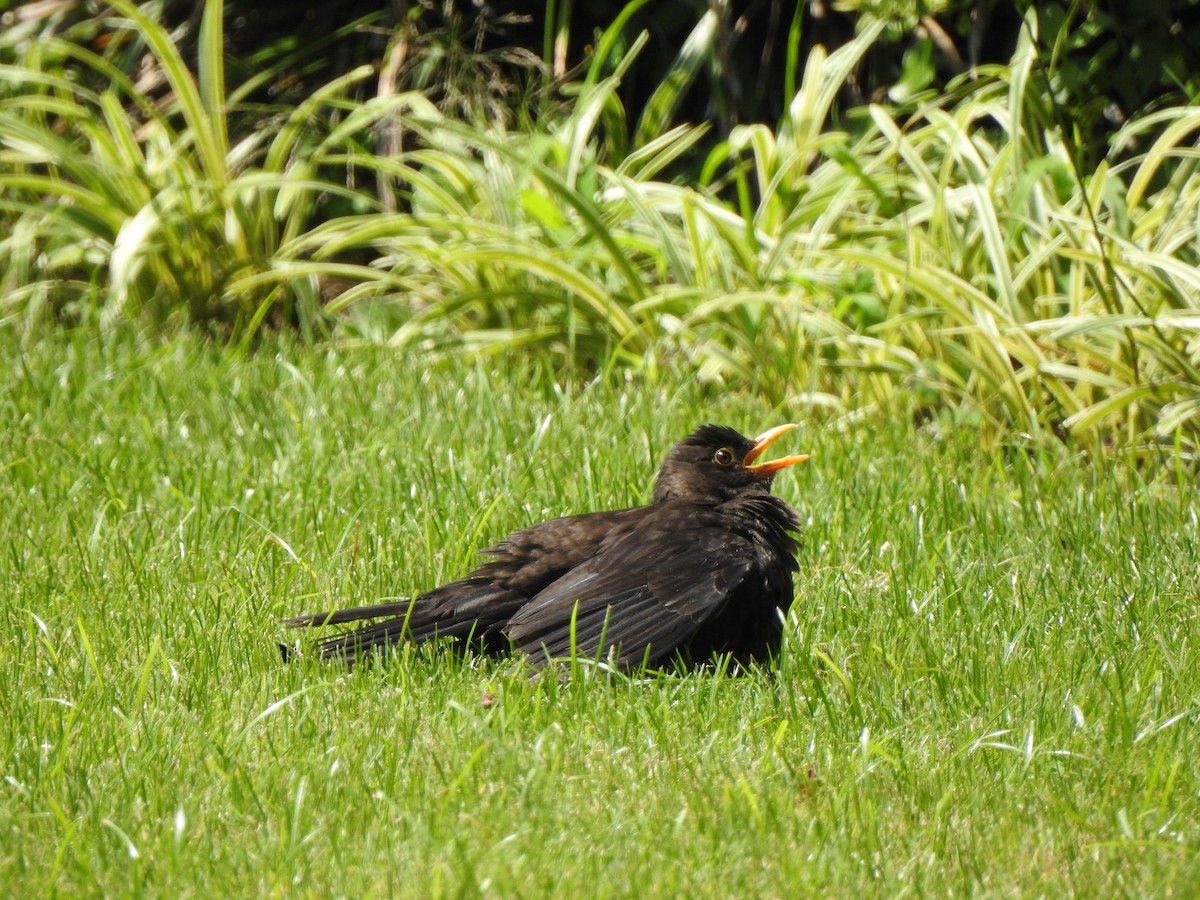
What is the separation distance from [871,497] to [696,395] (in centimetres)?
118

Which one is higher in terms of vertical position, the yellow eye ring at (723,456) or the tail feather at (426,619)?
the yellow eye ring at (723,456)

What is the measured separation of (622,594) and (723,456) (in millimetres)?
636

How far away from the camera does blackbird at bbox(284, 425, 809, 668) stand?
123 inches

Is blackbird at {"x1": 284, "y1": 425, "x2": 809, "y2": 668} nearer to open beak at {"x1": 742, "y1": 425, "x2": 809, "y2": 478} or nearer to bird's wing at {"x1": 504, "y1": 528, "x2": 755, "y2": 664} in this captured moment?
bird's wing at {"x1": 504, "y1": 528, "x2": 755, "y2": 664}

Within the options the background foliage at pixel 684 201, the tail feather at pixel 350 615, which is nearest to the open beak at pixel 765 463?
the tail feather at pixel 350 615

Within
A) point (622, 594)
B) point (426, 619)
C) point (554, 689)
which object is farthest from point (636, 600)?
point (426, 619)

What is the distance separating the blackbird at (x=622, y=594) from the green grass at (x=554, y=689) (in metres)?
0.11

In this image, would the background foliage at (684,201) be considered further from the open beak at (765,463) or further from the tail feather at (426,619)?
the tail feather at (426,619)

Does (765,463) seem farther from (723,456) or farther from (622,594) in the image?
(622,594)

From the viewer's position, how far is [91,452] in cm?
450

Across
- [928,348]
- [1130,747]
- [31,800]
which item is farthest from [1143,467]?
[31,800]

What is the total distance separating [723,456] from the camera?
3.66 metres

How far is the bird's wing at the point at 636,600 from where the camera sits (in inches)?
122

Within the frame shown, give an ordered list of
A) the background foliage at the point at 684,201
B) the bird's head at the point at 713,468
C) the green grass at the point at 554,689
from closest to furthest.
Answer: the green grass at the point at 554,689 < the bird's head at the point at 713,468 < the background foliage at the point at 684,201
